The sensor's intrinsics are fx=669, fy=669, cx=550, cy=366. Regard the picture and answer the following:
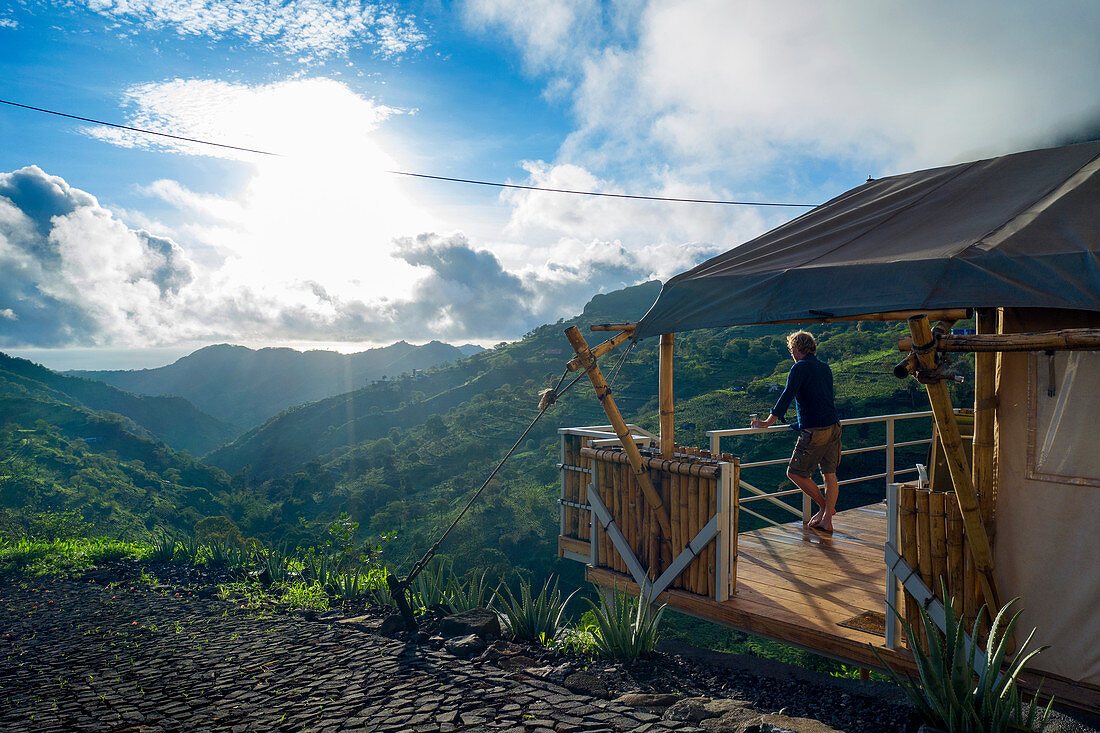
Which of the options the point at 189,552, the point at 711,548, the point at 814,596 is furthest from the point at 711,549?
the point at 189,552

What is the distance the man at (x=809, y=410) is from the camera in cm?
538

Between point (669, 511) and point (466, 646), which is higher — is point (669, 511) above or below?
above

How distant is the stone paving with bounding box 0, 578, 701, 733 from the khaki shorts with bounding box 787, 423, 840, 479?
116 inches

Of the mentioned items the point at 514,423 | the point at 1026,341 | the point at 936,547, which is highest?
the point at 1026,341

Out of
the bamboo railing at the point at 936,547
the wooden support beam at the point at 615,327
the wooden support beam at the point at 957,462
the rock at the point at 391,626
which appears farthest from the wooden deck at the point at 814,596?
the wooden support beam at the point at 615,327

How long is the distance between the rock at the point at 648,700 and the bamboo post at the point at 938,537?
4.82ft

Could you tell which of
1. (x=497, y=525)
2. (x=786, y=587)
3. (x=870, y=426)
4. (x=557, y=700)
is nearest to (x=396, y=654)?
(x=557, y=700)

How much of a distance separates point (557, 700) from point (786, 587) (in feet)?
7.09

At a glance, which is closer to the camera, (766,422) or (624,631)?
(624,631)

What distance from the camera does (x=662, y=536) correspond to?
4934mm

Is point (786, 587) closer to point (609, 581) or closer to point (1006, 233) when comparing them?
point (609, 581)

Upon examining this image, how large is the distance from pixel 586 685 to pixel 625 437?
170 centimetres

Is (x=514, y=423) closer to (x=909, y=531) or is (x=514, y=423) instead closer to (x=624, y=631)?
(x=624, y=631)

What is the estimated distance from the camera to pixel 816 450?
5512mm
